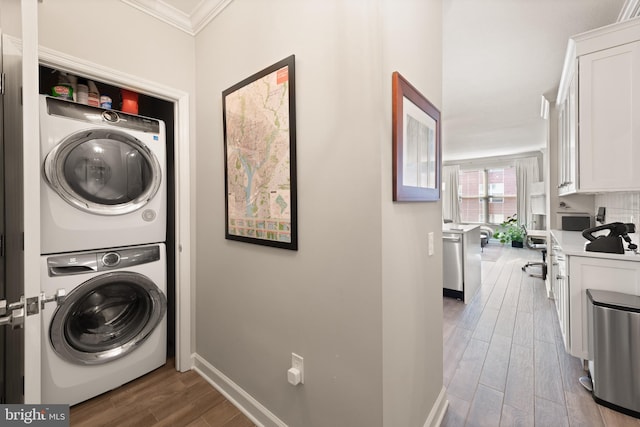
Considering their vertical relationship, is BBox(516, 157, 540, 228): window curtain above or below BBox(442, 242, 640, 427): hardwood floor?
above

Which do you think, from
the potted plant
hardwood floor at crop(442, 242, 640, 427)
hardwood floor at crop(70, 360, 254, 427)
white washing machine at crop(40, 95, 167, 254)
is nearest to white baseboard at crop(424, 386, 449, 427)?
hardwood floor at crop(442, 242, 640, 427)

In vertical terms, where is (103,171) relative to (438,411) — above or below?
above

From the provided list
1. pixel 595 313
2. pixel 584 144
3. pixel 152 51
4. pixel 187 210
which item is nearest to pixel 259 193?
pixel 187 210

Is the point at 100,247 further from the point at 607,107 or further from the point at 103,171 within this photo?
the point at 607,107

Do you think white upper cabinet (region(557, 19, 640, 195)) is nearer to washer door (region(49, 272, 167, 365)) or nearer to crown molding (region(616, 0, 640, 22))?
crown molding (region(616, 0, 640, 22))

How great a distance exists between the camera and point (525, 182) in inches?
309

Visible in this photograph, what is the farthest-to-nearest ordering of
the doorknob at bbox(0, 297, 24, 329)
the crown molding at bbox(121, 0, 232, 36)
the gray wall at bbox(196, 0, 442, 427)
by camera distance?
the crown molding at bbox(121, 0, 232, 36)
the gray wall at bbox(196, 0, 442, 427)
the doorknob at bbox(0, 297, 24, 329)

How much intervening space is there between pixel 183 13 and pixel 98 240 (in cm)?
166

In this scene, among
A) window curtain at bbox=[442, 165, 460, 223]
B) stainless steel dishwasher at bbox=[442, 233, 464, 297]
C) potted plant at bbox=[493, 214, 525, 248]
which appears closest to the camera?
stainless steel dishwasher at bbox=[442, 233, 464, 297]

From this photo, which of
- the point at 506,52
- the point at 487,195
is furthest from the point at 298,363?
the point at 487,195

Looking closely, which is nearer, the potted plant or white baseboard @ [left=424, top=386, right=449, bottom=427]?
white baseboard @ [left=424, top=386, right=449, bottom=427]

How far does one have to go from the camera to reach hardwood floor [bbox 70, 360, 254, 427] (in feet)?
5.16

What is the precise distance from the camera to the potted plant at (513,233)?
7379mm

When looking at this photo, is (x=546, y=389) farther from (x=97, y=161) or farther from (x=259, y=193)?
(x=97, y=161)
